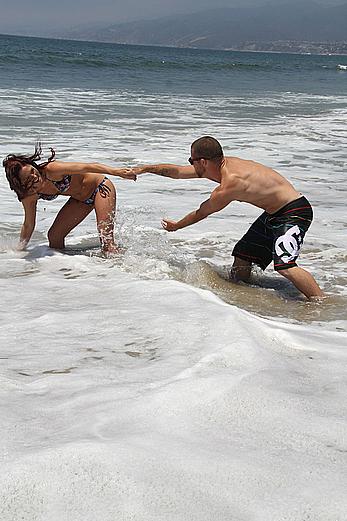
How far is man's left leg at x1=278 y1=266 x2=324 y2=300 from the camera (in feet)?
16.6

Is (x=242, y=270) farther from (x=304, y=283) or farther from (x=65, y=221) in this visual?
(x=65, y=221)

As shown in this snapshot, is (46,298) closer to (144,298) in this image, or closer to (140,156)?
(144,298)

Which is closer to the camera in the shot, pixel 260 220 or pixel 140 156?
pixel 260 220

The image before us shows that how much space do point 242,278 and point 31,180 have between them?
180 centimetres

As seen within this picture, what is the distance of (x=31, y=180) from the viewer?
18.0 feet

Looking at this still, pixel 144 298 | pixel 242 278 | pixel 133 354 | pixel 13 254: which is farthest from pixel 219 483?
pixel 13 254

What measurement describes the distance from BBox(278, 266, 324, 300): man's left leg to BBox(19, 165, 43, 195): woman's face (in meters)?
A: 2.02

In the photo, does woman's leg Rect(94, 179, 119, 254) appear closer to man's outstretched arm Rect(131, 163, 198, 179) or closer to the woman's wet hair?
man's outstretched arm Rect(131, 163, 198, 179)

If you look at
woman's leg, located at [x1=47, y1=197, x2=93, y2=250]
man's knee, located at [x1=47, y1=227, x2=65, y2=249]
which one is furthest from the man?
man's knee, located at [x1=47, y1=227, x2=65, y2=249]

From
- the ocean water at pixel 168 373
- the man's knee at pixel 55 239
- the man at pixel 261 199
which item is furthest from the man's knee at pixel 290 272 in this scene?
the man's knee at pixel 55 239

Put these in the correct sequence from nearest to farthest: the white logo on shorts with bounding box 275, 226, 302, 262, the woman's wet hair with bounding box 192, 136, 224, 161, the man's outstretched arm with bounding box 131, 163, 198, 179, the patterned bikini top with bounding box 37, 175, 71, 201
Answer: the woman's wet hair with bounding box 192, 136, 224, 161 < the white logo on shorts with bounding box 275, 226, 302, 262 < the man's outstretched arm with bounding box 131, 163, 198, 179 < the patterned bikini top with bounding box 37, 175, 71, 201

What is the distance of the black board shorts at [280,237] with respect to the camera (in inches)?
203

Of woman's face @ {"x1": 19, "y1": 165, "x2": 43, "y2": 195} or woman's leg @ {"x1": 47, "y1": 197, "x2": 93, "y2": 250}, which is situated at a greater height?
woman's face @ {"x1": 19, "y1": 165, "x2": 43, "y2": 195}

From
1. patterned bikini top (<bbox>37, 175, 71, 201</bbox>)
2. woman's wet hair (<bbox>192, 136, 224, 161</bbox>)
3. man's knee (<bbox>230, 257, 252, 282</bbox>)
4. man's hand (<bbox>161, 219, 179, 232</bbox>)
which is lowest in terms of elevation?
man's knee (<bbox>230, 257, 252, 282</bbox>)
